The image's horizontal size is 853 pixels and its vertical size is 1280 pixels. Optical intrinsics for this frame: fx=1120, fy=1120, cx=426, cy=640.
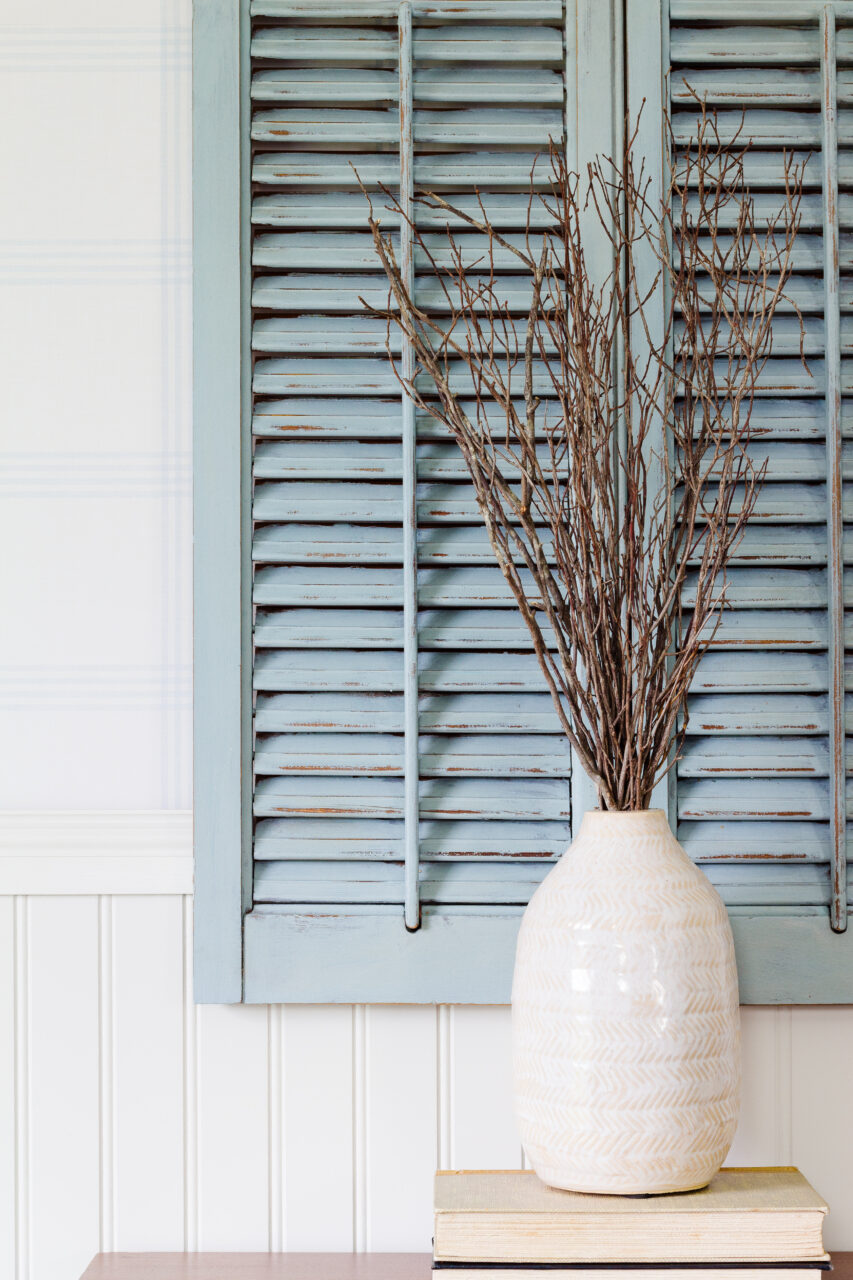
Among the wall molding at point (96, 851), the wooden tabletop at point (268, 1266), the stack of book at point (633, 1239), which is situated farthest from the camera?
the wall molding at point (96, 851)

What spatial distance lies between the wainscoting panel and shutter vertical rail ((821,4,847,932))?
0.82 ft

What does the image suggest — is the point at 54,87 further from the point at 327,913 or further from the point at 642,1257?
the point at 642,1257

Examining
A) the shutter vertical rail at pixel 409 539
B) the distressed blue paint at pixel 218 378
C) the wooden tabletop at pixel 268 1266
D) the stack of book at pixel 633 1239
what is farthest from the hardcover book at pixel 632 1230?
the distressed blue paint at pixel 218 378

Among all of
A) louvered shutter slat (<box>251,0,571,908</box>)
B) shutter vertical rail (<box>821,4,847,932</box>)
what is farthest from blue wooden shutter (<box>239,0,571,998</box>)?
shutter vertical rail (<box>821,4,847,932</box>)

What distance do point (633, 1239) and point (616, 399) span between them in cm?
75

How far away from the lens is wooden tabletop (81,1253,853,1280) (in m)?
1.06

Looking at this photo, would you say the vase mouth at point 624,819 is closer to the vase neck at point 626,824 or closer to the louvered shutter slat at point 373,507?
the vase neck at point 626,824

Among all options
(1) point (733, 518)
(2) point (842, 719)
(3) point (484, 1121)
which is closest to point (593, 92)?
(1) point (733, 518)

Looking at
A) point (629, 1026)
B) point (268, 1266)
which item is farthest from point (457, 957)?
point (268, 1266)

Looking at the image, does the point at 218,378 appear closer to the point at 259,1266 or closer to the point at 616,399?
the point at 616,399

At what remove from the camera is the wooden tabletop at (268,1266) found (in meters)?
1.06

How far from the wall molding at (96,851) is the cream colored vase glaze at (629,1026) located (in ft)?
1.36

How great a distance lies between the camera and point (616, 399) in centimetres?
112

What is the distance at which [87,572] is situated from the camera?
119 centimetres
